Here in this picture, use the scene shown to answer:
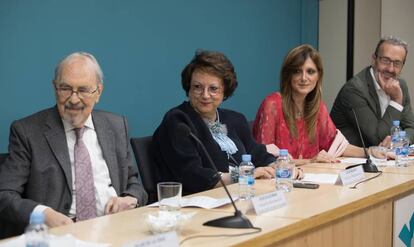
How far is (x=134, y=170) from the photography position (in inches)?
104

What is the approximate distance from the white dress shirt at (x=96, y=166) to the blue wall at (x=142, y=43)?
0.94 meters

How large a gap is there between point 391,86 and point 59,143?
7.79 feet

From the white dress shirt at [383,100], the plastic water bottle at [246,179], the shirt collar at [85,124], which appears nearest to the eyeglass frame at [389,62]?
the white dress shirt at [383,100]

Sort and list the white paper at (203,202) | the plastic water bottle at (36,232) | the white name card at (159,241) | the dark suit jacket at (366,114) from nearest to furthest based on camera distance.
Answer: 1. the plastic water bottle at (36,232)
2. the white name card at (159,241)
3. the white paper at (203,202)
4. the dark suit jacket at (366,114)

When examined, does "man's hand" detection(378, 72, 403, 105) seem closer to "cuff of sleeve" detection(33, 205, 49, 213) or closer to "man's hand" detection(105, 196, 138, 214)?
"man's hand" detection(105, 196, 138, 214)

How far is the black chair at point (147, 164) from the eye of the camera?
2.71m

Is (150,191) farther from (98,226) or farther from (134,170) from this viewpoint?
(98,226)

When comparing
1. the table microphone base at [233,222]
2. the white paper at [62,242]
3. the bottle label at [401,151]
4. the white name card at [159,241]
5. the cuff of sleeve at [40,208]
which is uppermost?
the white name card at [159,241]

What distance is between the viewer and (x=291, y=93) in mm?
3416

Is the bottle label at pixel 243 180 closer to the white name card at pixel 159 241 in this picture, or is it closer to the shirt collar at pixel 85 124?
the shirt collar at pixel 85 124

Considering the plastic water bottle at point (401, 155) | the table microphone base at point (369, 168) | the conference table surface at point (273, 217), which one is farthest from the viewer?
the plastic water bottle at point (401, 155)

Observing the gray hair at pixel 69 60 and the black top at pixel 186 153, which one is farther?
the black top at pixel 186 153

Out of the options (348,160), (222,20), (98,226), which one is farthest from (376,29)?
(98,226)

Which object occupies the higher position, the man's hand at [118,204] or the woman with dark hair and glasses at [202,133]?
the woman with dark hair and glasses at [202,133]
